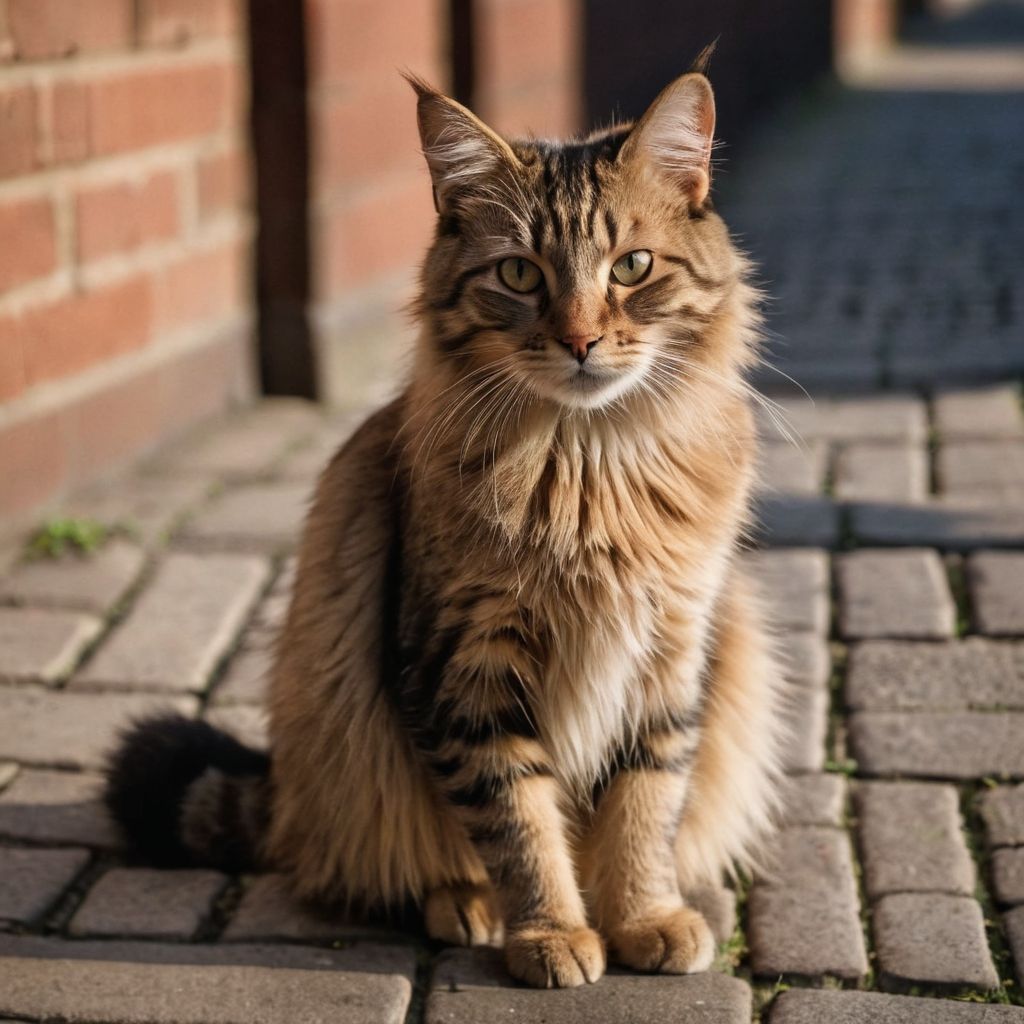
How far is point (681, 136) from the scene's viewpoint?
8.50ft

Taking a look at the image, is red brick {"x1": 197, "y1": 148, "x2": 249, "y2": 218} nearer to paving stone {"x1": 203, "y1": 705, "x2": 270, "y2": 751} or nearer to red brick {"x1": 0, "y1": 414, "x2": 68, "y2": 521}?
red brick {"x1": 0, "y1": 414, "x2": 68, "y2": 521}

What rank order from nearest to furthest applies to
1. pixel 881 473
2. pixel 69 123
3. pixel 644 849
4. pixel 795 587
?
pixel 644 849 < pixel 795 587 < pixel 69 123 < pixel 881 473

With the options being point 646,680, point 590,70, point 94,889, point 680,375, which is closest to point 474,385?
point 680,375

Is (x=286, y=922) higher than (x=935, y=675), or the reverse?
(x=935, y=675)

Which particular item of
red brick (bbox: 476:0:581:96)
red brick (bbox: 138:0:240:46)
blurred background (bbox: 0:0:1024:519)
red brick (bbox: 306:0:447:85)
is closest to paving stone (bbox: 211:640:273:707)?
blurred background (bbox: 0:0:1024:519)

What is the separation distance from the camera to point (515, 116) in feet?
21.5

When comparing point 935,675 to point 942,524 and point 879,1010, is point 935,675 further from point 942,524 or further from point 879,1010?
point 879,1010

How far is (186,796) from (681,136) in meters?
1.46

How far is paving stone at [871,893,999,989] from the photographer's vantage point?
2.44 m

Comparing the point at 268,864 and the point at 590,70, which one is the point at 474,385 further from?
the point at 590,70

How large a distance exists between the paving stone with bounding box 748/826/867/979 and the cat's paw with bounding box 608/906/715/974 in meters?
0.11

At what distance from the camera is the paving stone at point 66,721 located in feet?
10.4

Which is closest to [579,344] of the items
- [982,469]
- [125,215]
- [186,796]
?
[186,796]

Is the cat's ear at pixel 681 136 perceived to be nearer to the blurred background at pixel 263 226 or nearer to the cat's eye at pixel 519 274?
the cat's eye at pixel 519 274
